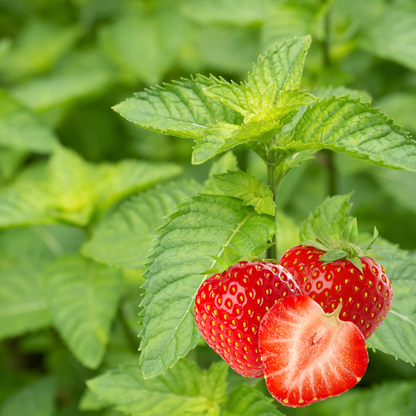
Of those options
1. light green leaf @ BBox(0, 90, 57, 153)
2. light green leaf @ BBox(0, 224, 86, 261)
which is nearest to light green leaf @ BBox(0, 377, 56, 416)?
light green leaf @ BBox(0, 224, 86, 261)

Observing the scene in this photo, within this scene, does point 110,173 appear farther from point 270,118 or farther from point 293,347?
point 293,347

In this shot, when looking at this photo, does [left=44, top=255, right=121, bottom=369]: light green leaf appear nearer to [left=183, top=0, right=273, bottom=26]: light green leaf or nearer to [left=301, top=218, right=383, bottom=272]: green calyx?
[left=301, top=218, right=383, bottom=272]: green calyx

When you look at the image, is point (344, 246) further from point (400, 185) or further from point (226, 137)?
point (400, 185)

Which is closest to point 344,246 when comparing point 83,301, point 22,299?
point 83,301

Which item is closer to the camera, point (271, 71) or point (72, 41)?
point (271, 71)

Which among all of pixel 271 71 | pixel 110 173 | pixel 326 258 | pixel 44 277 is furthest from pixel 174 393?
pixel 110 173

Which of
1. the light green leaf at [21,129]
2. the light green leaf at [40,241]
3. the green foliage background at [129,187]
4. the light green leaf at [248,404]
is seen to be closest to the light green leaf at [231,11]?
the green foliage background at [129,187]
